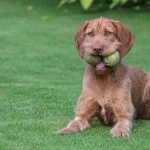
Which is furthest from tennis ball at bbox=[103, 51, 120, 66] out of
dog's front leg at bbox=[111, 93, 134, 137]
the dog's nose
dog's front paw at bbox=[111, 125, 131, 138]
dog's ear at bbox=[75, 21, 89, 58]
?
dog's front paw at bbox=[111, 125, 131, 138]

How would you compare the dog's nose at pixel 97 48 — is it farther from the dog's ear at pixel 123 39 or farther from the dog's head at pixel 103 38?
the dog's ear at pixel 123 39

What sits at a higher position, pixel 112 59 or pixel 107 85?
pixel 112 59

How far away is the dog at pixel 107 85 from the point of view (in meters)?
8.12

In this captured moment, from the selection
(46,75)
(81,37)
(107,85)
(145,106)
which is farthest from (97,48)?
(46,75)

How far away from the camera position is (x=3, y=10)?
2331 cm

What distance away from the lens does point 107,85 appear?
8398mm

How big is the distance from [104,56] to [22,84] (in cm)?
359

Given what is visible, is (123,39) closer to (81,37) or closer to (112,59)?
(112,59)

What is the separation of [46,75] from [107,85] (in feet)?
14.1

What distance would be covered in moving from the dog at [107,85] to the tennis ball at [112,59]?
5cm

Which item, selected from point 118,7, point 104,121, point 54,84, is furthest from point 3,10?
point 104,121

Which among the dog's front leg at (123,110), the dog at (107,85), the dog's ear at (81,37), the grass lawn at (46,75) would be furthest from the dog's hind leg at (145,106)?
the dog's ear at (81,37)

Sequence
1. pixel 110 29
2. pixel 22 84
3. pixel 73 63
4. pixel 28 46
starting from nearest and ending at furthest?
pixel 110 29 < pixel 22 84 < pixel 73 63 < pixel 28 46

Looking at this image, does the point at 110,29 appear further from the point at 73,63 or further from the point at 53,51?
the point at 53,51
